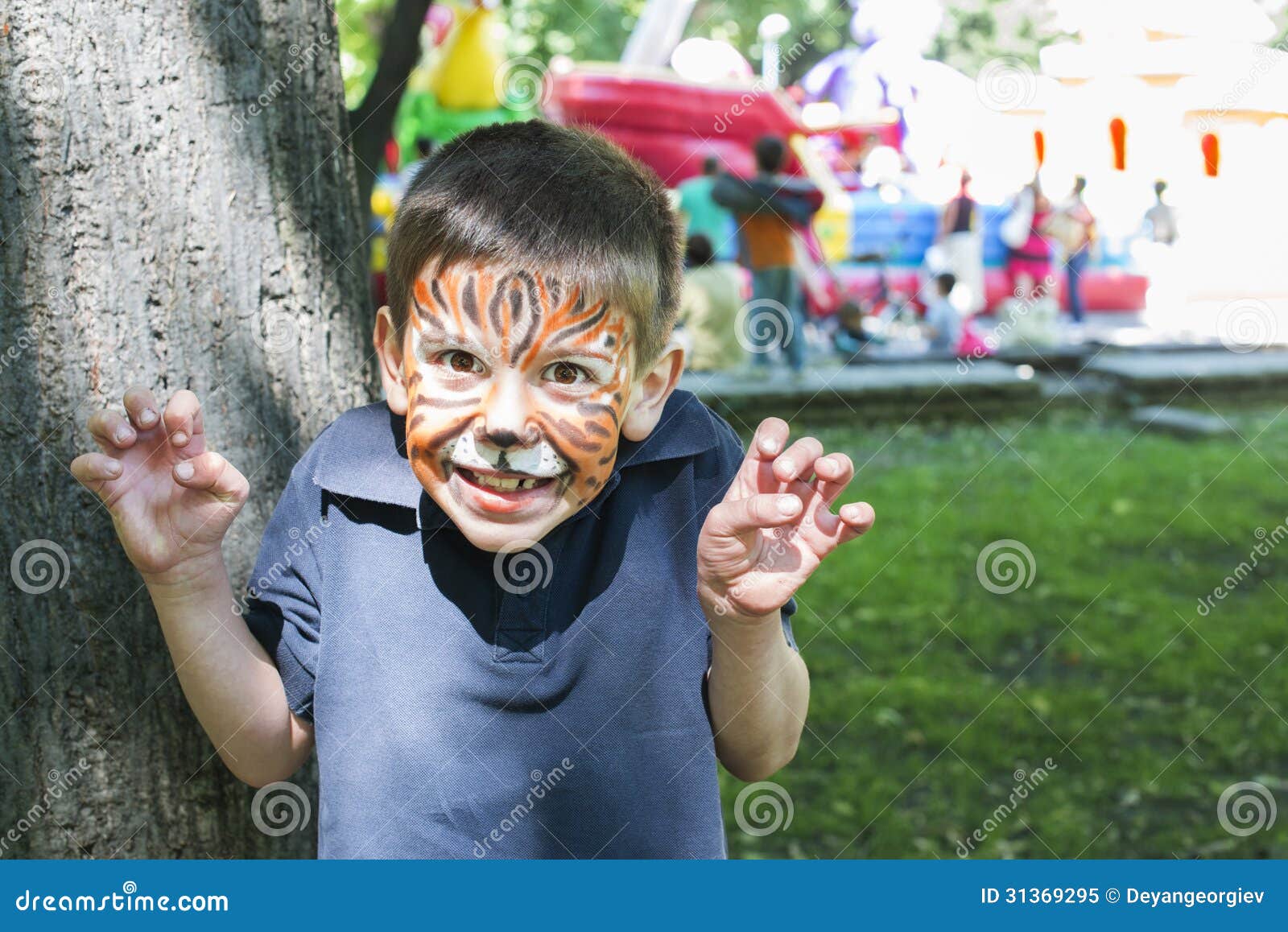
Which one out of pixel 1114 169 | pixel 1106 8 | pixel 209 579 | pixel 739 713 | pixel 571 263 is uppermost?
pixel 571 263

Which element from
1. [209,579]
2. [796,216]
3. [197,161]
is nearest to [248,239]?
[197,161]

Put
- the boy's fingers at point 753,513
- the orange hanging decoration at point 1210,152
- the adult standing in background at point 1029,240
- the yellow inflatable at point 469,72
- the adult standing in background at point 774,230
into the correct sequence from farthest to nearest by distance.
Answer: the orange hanging decoration at point 1210,152 < the adult standing in background at point 1029,240 < the yellow inflatable at point 469,72 < the adult standing in background at point 774,230 < the boy's fingers at point 753,513

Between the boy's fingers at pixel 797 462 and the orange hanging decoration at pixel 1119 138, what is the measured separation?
16415mm

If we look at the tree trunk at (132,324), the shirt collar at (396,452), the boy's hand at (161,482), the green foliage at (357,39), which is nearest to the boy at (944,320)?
the green foliage at (357,39)

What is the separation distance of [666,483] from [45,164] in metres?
1.05

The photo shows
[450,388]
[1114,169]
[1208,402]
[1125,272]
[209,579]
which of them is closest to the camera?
[450,388]

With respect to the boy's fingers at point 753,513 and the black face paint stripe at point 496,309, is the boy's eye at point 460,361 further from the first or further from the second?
the boy's fingers at point 753,513

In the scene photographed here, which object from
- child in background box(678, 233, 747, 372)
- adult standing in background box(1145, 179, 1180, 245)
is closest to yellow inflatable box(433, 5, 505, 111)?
child in background box(678, 233, 747, 372)

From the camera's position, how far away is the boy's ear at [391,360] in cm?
169

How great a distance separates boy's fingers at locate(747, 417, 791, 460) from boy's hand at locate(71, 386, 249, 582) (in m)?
0.66

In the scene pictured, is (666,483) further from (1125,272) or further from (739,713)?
(1125,272)

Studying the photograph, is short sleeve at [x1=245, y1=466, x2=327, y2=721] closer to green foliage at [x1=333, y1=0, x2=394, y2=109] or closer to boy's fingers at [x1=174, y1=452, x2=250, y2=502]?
boy's fingers at [x1=174, y1=452, x2=250, y2=502]

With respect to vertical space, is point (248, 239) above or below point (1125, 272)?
above

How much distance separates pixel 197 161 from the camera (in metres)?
2.01
